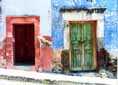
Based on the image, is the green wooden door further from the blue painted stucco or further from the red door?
the red door

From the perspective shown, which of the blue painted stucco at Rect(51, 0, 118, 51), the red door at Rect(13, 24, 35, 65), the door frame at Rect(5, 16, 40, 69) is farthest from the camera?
the red door at Rect(13, 24, 35, 65)

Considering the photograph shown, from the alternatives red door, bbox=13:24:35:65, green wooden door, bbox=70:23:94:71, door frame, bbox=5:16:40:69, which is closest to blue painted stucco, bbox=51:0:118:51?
green wooden door, bbox=70:23:94:71

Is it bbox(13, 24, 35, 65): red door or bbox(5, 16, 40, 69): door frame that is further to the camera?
bbox(13, 24, 35, 65): red door

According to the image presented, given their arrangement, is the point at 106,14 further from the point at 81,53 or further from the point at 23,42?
the point at 23,42

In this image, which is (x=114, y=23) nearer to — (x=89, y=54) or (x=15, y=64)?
(x=89, y=54)

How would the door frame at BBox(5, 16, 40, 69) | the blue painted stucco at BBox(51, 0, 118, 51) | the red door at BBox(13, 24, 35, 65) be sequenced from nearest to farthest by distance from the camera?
the blue painted stucco at BBox(51, 0, 118, 51) → the door frame at BBox(5, 16, 40, 69) → the red door at BBox(13, 24, 35, 65)

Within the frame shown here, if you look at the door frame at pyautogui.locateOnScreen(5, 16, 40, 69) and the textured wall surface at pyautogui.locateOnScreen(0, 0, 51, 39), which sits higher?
the textured wall surface at pyautogui.locateOnScreen(0, 0, 51, 39)

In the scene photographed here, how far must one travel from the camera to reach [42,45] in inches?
561

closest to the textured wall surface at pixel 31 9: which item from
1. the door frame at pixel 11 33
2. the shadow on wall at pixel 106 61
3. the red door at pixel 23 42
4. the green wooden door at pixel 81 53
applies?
the door frame at pixel 11 33

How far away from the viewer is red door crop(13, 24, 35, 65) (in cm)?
1477

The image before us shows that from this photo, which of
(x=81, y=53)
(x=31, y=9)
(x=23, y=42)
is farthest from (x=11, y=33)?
(x=81, y=53)

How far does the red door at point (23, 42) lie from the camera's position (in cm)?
1477

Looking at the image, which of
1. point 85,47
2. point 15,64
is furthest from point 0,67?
point 85,47

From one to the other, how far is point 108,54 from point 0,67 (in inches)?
122
